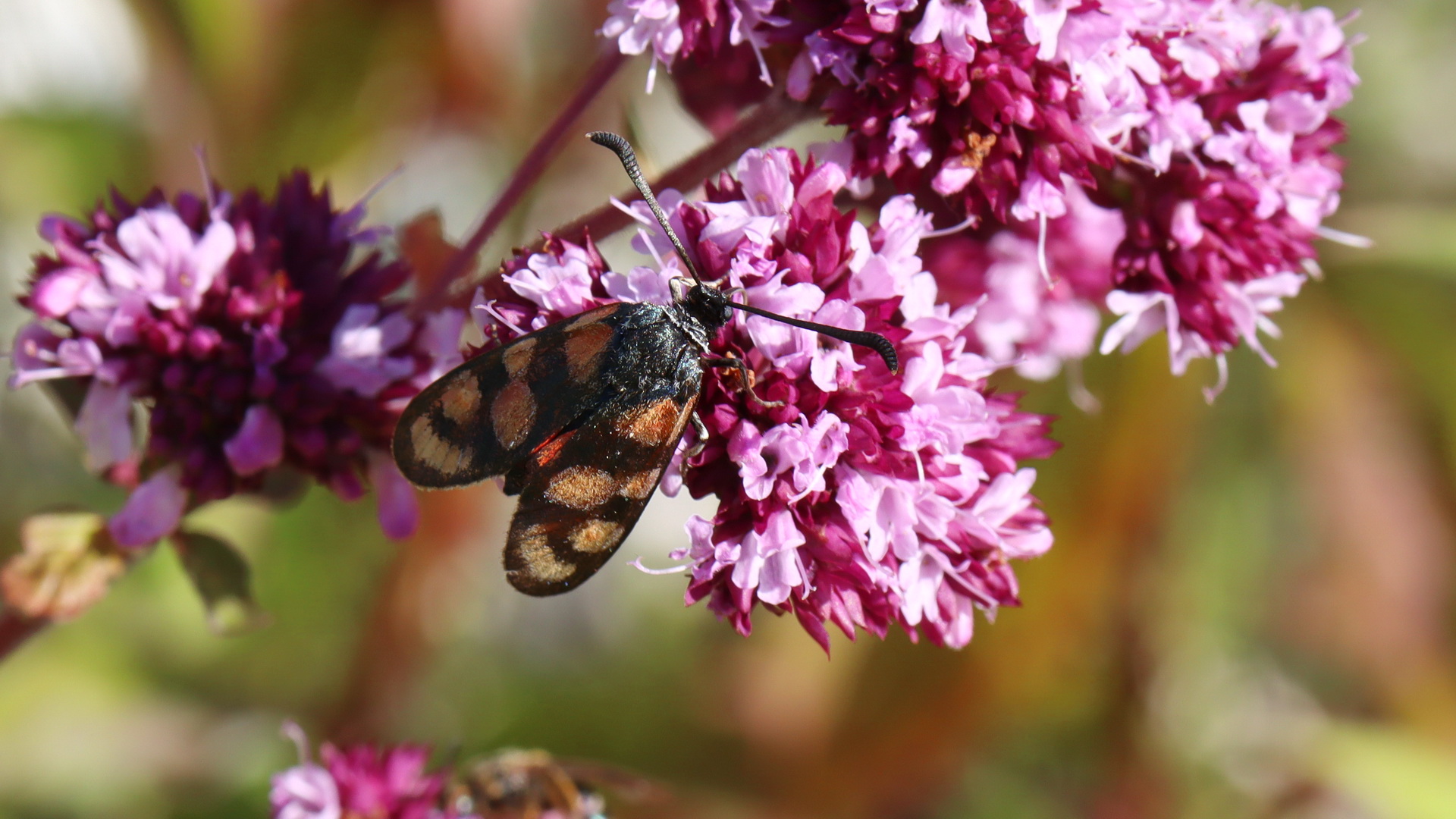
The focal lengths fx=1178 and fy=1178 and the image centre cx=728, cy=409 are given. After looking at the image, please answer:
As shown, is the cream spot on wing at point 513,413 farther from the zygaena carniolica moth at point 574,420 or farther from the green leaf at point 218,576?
the green leaf at point 218,576

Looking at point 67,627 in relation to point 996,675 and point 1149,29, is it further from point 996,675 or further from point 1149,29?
point 1149,29

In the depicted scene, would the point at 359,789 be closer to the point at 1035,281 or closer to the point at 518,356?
the point at 518,356

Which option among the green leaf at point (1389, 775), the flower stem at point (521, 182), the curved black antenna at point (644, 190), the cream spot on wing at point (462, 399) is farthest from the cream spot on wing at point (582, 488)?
the green leaf at point (1389, 775)

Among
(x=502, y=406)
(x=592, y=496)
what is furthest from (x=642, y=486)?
(x=502, y=406)

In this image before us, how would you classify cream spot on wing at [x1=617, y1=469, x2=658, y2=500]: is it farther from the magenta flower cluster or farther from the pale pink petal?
the pale pink petal

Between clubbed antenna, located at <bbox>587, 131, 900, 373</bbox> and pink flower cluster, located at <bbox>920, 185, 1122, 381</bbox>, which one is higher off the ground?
clubbed antenna, located at <bbox>587, 131, 900, 373</bbox>

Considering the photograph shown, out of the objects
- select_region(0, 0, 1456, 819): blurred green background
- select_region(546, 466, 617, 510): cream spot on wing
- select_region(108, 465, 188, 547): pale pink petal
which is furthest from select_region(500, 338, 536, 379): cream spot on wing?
select_region(0, 0, 1456, 819): blurred green background
